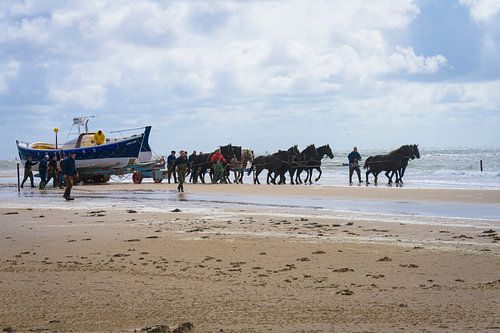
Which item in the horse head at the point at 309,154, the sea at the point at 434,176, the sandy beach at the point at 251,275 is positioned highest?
the horse head at the point at 309,154

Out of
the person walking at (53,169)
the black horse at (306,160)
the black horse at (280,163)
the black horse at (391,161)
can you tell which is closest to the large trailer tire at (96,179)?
the person walking at (53,169)

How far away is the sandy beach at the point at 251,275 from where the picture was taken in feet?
18.1

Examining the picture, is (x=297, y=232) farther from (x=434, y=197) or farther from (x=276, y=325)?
(x=434, y=197)

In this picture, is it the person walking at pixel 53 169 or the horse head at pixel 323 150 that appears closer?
the person walking at pixel 53 169

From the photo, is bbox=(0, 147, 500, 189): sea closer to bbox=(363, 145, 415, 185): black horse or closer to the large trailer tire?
bbox=(363, 145, 415, 185): black horse

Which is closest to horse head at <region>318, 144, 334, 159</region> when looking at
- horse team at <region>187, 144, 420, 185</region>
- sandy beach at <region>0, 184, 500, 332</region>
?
horse team at <region>187, 144, 420, 185</region>

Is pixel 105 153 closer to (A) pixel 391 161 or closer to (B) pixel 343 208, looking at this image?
(A) pixel 391 161

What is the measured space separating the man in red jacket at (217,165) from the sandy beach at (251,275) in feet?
60.9

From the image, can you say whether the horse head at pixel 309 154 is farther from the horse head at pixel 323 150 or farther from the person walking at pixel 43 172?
the person walking at pixel 43 172

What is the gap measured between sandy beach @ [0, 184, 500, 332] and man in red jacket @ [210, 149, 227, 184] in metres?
18.5

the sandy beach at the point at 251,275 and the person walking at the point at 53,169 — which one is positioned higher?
the person walking at the point at 53,169

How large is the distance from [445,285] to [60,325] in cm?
391

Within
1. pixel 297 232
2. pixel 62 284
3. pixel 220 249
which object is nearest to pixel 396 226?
pixel 297 232

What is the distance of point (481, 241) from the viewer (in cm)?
998
